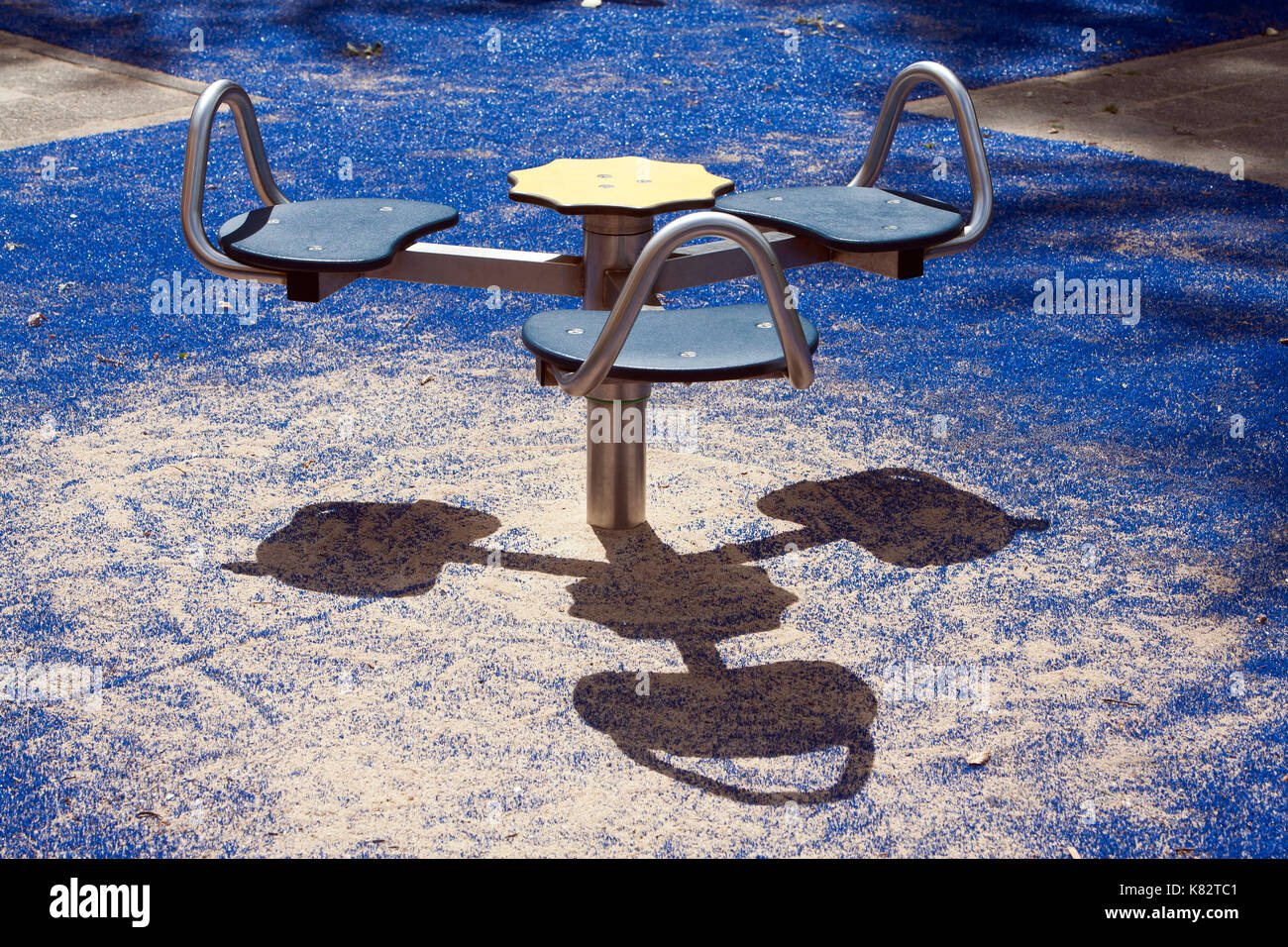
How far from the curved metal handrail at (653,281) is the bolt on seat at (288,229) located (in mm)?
760

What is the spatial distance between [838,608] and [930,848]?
0.86 meters

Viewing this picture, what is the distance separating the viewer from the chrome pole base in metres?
3.49

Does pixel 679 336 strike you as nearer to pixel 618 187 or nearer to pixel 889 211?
pixel 618 187

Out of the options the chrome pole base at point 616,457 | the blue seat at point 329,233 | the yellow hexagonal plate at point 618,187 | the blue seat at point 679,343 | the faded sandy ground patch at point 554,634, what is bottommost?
the faded sandy ground patch at point 554,634

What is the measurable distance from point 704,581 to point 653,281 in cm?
91

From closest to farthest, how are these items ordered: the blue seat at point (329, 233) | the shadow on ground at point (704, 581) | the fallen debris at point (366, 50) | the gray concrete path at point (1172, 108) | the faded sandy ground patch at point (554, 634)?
the faded sandy ground patch at point (554, 634), the shadow on ground at point (704, 581), the blue seat at point (329, 233), the gray concrete path at point (1172, 108), the fallen debris at point (366, 50)

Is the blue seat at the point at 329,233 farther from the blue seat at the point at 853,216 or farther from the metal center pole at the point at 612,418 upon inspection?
the blue seat at the point at 853,216

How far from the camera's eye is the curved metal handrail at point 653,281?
267cm

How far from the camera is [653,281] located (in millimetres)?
2781

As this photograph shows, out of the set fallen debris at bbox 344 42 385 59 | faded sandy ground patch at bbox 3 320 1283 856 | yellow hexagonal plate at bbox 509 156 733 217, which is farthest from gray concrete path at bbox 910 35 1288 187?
yellow hexagonal plate at bbox 509 156 733 217

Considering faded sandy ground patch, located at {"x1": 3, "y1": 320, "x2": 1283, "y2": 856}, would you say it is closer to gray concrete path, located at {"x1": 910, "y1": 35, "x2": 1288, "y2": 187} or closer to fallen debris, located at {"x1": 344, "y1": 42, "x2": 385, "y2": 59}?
gray concrete path, located at {"x1": 910, "y1": 35, "x2": 1288, "y2": 187}

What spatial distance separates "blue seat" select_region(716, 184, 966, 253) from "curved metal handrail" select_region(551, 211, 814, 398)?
0.65 m

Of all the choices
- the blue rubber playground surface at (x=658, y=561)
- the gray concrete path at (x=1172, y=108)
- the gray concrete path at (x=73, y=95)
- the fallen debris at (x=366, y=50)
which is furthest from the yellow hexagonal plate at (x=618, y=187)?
the fallen debris at (x=366, y=50)
